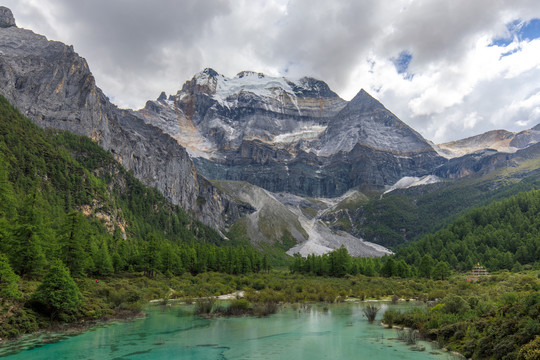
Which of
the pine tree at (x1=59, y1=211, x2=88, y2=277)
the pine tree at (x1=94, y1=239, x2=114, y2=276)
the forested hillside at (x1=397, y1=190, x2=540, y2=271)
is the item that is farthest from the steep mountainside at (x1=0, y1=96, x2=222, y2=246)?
the forested hillside at (x1=397, y1=190, x2=540, y2=271)

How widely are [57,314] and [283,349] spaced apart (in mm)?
23312

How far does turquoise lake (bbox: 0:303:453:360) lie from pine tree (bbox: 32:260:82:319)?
403 cm

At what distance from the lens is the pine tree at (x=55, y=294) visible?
1375 inches

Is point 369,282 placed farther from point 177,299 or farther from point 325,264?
point 177,299

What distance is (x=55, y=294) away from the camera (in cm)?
3522

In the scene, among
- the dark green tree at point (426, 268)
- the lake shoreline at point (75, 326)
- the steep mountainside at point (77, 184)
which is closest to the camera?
the lake shoreline at point (75, 326)

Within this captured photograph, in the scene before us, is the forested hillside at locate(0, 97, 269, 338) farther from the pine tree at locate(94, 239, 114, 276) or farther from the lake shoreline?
the lake shoreline

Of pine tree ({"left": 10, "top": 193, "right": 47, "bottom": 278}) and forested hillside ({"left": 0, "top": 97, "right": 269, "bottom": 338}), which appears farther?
pine tree ({"left": 10, "top": 193, "right": 47, "bottom": 278})

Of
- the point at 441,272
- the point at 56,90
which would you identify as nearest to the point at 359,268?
the point at 441,272

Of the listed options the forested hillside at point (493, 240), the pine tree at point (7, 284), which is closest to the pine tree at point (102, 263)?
the pine tree at point (7, 284)

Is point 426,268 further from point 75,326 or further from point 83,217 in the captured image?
point 75,326

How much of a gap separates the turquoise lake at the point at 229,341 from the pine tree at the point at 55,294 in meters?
4.03

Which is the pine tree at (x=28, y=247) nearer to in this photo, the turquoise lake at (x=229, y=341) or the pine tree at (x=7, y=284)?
the pine tree at (x=7, y=284)

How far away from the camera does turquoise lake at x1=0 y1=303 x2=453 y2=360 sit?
89.5 ft
